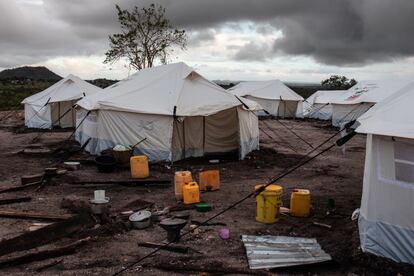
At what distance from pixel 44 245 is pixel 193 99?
9392 mm

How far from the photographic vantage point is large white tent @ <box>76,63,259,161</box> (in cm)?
1597

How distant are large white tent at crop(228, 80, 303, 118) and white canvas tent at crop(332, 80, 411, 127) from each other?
25.5 ft

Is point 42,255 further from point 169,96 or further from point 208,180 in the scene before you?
point 169,96

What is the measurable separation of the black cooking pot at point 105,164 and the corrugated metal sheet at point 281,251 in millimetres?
7258

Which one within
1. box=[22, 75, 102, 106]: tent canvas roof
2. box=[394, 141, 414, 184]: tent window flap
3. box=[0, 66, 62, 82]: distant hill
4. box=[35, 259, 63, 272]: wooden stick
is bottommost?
box=[35, 259, 63, 272]: wooden stick

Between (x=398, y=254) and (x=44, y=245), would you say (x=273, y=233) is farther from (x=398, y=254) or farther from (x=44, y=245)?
(x=44, y=245)

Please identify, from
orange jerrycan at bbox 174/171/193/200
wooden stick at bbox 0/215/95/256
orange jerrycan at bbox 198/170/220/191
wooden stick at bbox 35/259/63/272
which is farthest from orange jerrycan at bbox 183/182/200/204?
wooden stick at bbox 35/259/63/272

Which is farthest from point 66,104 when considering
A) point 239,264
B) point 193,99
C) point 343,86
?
point 343,86

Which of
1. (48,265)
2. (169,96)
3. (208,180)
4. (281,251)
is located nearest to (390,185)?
(281,251)

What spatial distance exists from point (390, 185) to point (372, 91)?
84.7 feet

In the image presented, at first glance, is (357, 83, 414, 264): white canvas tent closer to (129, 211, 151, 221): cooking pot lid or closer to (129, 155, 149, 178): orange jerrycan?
(129, 211, 151, 221): cooking pot lid

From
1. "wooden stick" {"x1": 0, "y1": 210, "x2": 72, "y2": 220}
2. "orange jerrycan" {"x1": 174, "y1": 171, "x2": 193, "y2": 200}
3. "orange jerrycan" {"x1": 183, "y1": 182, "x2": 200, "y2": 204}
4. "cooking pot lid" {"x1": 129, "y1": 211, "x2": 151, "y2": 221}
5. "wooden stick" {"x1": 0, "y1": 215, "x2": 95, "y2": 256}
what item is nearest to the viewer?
"wooden stick" {"x1": 0, "y1": 215, "x2": 95, "y2": 256}

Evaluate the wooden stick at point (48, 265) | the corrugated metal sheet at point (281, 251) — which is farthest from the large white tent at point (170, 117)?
the wooden stick at point (48, 265)

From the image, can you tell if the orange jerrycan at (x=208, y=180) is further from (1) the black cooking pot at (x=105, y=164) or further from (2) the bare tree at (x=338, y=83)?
(2) the bare tree at (x=338, y=83)
